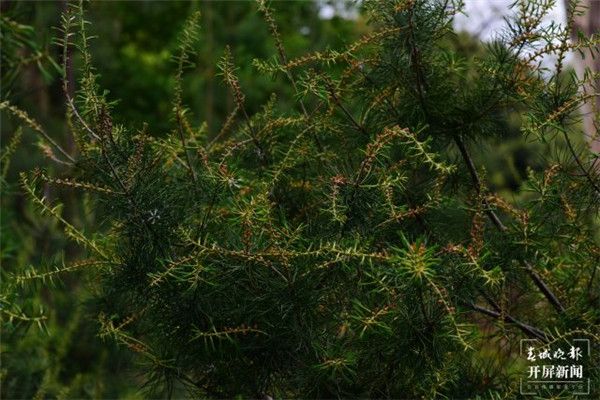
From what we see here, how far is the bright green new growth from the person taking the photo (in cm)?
160

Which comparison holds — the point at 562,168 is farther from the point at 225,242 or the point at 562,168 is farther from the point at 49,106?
the point at 49,106

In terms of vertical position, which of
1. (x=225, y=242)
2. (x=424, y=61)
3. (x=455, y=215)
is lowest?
(x=225, y=242)

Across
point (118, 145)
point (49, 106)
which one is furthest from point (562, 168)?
point (49, 106)

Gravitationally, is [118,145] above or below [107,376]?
above

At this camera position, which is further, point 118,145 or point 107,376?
point 107,376

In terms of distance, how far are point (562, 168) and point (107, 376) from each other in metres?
2.33

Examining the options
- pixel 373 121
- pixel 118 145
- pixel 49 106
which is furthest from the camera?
pixel 49 106

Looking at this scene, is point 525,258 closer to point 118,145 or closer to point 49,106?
point 118,145

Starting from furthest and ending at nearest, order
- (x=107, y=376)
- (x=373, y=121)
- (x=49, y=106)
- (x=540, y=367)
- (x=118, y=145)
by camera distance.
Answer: (x=49, y=106) < (x=107, y=376) < (x=373, y=121) < (x=540, y=367) < (x=118, y=145)

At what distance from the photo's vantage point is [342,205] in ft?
5.25

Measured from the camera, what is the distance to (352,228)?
1.63 metres

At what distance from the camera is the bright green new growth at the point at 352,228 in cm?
160

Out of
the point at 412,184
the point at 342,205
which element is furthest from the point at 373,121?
the point at 342,205

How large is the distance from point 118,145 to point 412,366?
75 cm
